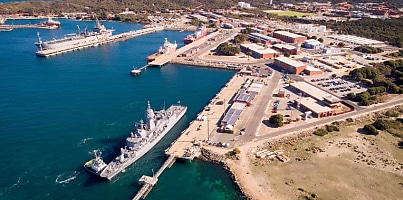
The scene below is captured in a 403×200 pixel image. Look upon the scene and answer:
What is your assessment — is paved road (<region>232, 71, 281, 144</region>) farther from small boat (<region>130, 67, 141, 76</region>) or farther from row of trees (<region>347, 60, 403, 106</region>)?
small boat (<region>130, 67, 141, 76</region>)

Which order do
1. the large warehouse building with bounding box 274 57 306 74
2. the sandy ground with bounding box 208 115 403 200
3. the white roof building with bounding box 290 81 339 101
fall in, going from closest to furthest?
the sandy ground with bounding box 208 115 403 200
the white roof building with bounding box 290 81 339 101
the large warehouse building with bounding box 274 57 306 74

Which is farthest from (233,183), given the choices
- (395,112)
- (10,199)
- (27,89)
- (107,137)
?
(27,89)

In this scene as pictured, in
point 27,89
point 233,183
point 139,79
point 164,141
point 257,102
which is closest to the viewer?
point 233,183

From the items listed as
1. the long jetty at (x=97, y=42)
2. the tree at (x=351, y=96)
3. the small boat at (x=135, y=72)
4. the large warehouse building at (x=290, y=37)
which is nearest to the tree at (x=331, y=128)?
the tree at (x=351, y=96)

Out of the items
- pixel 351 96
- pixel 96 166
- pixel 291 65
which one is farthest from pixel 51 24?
pixel 351 96

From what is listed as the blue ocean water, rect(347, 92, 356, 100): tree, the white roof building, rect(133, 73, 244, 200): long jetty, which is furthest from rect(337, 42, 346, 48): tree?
rect(133, 73, 244, 200): long jetty

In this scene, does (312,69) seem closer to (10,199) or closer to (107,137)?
(107,137)

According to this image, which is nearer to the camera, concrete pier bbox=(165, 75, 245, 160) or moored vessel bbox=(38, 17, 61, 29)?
concrete pier bbox=(165, 75, 245, 160)
